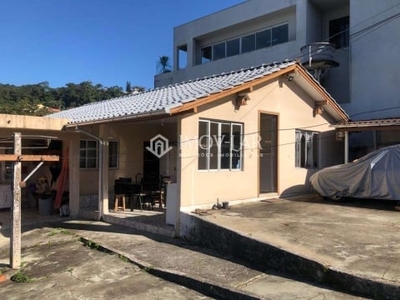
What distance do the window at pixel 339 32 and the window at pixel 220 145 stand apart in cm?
1214

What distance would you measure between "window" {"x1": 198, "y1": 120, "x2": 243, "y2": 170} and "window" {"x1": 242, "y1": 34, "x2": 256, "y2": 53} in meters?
14.8

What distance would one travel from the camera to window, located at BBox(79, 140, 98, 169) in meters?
13.1

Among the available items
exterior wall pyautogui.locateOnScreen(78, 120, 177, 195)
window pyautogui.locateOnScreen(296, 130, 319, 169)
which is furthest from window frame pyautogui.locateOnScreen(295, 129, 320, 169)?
exterior wall pyautogui.locateOnScreen(78, 120, 177, 195)

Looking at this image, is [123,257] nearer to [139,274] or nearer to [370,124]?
[139,274]

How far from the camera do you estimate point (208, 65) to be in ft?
85.5

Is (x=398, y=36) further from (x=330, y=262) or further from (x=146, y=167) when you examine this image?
(x=330, y=262)

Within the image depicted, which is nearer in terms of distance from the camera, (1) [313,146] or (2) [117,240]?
(2) [117,240]

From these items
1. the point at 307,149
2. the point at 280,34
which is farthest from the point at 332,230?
the point at 280,34

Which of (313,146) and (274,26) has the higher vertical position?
(274,26)

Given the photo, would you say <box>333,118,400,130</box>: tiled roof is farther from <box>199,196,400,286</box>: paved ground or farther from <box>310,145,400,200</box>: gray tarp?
<box>199,196,400,286</box>: paved ground

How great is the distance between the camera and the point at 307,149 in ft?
45.8

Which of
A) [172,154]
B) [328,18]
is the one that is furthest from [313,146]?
[328,18]

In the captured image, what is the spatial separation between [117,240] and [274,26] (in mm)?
18627

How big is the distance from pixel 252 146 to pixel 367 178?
3.79m
